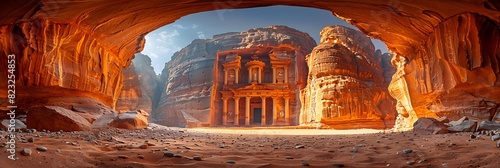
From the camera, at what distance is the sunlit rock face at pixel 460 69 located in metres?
7.88

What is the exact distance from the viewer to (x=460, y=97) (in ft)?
33.4

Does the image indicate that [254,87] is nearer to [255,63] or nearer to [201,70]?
[255,63]

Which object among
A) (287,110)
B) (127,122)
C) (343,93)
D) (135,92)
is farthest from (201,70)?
(127,122)

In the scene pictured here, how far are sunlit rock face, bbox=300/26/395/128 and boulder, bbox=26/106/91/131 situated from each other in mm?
19022

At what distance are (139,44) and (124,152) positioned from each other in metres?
9.83

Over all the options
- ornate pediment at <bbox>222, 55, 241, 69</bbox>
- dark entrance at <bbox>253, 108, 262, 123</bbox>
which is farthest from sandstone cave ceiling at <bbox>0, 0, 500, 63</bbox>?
dark entrance at <bbox>253, 108, 262, 123</bbox>

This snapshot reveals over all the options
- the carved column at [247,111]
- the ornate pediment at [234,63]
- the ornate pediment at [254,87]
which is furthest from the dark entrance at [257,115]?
the ornate pediment at [234,63]

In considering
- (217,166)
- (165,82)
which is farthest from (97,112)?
(165,82)

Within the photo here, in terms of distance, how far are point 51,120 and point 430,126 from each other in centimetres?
946

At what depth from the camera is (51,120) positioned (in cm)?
742

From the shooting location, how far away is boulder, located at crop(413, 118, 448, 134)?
772 cm

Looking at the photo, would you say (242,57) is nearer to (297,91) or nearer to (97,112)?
(297,91)

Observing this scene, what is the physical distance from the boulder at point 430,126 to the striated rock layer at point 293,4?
5.31 ft

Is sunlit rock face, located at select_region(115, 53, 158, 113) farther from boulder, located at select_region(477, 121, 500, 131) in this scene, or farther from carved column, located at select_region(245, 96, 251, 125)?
boulder, located at select_region(477, 121, 500, 131)
